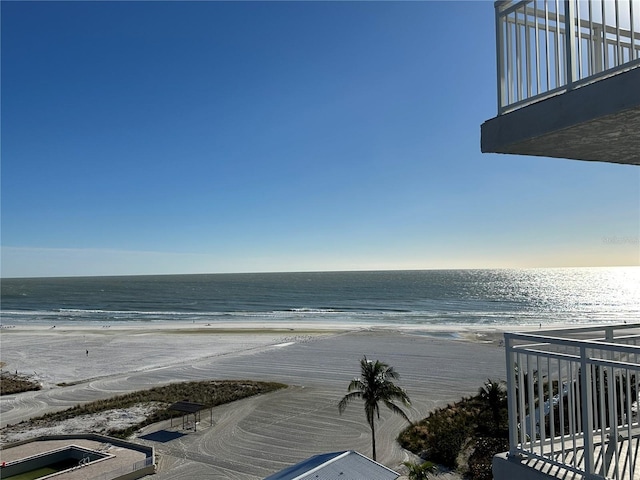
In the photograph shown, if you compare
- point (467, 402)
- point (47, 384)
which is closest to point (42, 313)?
point (47, 384)

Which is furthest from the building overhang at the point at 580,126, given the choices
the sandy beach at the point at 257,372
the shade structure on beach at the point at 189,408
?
the shade structure on beach at the point at 189,408

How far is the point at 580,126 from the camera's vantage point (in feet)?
14.3

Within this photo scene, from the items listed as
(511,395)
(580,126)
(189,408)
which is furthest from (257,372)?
(580,126)

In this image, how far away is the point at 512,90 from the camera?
16.6 feet

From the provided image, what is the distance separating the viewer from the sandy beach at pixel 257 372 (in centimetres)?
1972

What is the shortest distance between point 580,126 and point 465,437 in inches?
698

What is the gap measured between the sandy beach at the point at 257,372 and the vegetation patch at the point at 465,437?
85 cm

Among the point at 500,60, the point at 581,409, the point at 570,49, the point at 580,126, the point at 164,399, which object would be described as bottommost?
the point at 164,399

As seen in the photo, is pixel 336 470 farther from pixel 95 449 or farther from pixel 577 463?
pixel 95 449

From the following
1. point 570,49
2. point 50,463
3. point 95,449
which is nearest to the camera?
point 570,49

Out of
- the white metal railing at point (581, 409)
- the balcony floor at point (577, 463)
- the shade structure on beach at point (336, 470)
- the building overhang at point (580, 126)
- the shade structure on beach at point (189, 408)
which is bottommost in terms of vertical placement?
the shade structure on beach at point (189, 408)

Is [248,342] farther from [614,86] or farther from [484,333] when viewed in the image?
[614,86]

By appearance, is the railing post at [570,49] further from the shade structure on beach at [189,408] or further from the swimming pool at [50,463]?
the shade structure on beach at [189,408]

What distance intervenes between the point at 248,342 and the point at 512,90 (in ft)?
146
